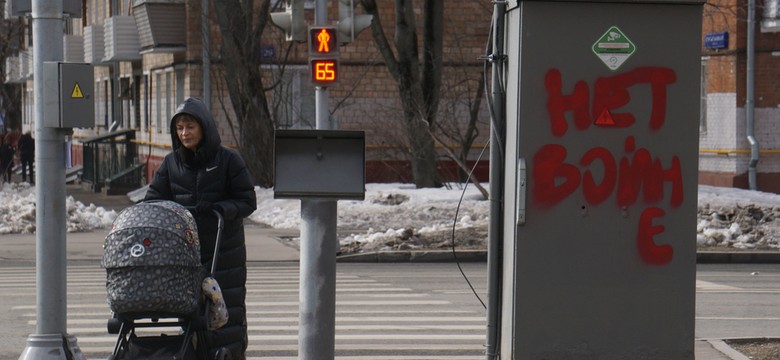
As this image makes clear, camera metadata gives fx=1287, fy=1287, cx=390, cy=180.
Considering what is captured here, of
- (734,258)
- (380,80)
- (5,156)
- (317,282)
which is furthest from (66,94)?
(5,156)

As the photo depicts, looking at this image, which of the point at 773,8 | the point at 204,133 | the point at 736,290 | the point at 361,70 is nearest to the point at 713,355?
the point at 204,133

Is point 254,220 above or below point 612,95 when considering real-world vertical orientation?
below

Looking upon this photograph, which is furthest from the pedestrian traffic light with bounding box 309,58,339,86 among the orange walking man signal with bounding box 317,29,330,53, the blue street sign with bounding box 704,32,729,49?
the blue street sign with bounding box 704,32,729,49

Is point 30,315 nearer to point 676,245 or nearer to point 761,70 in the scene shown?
point 676,245

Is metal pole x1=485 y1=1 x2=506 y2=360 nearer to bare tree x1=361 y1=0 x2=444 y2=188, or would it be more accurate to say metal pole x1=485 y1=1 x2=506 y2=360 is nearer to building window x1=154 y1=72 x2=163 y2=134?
bare tree x1=361 y1=0 x2=444 y2=188

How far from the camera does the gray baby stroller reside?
21.5 feet

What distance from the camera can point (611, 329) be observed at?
766 cm

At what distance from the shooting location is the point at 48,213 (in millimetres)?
8523

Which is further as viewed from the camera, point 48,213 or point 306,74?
point 306,74

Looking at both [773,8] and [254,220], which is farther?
[773,8]

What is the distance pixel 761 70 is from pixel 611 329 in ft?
78.2

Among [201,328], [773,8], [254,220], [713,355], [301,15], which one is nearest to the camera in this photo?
[201,328]

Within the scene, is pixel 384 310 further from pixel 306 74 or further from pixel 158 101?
pixel 158 101

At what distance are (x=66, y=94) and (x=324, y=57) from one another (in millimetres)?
4870
